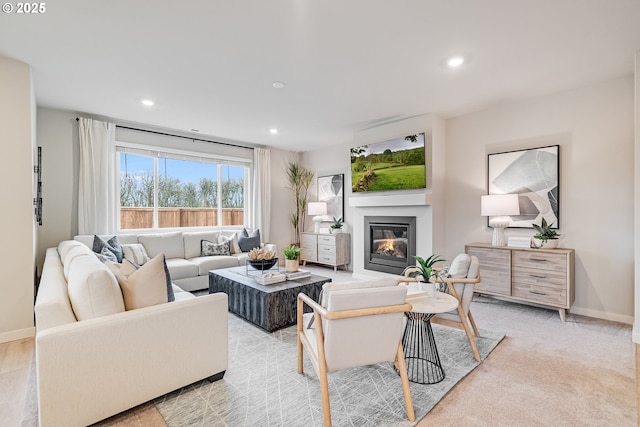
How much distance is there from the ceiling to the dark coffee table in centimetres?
221

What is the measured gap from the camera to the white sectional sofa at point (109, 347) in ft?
5.07

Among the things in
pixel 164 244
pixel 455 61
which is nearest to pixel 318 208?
pixel 164 244

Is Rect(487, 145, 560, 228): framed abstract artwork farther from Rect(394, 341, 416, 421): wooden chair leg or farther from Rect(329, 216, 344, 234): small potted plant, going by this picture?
Rect(394, 341, 416, 421): wooden chair leg

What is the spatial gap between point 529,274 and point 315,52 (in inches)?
132

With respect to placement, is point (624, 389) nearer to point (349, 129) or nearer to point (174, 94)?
point (349, 129)

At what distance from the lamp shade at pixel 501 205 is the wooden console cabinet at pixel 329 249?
278 centimetres

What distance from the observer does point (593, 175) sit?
342 centimetres

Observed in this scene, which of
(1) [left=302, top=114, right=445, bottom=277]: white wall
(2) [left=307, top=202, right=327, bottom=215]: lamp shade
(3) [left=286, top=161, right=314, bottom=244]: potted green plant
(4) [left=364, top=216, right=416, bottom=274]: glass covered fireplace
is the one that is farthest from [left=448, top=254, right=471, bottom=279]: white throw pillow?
(3) [left=286, top=161, right=314, bottom=244]: potted green plant

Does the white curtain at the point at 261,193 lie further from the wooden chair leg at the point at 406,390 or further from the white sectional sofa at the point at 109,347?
the wooden chair leg at the point at 406,390

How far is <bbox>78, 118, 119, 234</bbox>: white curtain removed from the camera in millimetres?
4285

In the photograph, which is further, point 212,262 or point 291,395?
point 212,262

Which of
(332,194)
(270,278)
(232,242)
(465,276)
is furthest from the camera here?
(332,194)

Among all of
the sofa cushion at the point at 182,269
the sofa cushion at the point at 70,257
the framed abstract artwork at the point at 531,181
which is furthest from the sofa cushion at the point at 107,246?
the framed abstract artwork at the point at 531,181

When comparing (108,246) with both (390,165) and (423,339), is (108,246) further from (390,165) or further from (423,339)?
(390,165)
